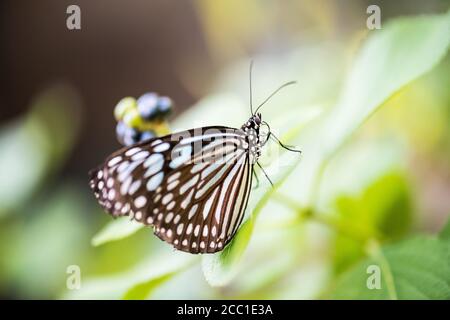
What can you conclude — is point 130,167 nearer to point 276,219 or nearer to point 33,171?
point 276,219

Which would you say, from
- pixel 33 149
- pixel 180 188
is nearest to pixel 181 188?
pixel 180 188

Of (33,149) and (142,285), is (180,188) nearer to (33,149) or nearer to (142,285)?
(142,285)

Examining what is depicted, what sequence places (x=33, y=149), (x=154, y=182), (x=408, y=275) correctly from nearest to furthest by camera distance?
(x=154, y=182) < (x=408, y=275) < (x=33, y=149)

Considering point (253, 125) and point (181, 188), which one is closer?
point (181, 188)

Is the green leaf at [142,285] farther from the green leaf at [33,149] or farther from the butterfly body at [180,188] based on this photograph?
the green leaf at [33,149]

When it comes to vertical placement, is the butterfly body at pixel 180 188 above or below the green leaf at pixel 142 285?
above

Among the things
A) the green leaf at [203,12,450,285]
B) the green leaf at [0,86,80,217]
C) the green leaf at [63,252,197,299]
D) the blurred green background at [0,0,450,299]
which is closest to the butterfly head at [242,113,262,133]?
the blurred green background at [0,0,450,299]

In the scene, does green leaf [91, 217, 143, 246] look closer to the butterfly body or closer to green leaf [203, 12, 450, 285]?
the butterfly body

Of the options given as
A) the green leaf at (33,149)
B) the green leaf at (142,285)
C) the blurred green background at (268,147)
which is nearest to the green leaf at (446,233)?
the blurred green background at (268,147)
